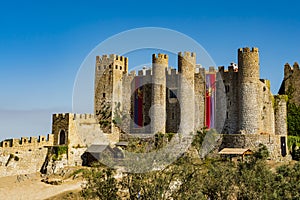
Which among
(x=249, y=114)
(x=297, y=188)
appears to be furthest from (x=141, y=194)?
(x=249, y=114)

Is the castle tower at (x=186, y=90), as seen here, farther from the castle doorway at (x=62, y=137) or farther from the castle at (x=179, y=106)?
the castle doorway at (x=62, y=137)

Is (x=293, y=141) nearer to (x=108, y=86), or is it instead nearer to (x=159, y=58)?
(x=159, y=58)

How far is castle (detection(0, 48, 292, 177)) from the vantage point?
42781 mm

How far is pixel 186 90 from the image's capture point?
46.8 metres

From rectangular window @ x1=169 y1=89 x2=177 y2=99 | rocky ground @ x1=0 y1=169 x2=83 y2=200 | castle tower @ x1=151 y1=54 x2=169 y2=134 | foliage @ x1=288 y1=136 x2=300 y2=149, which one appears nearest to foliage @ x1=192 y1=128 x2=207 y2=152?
castle tower @ x1=151 y1=54 x2=169 y2=134

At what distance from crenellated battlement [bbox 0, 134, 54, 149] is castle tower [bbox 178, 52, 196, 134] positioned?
1426 centimetres

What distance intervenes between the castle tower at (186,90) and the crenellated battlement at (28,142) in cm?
1426

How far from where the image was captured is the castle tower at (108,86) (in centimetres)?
4941

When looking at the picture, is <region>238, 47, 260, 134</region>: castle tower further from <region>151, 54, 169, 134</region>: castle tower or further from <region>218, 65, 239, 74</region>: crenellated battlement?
<region>151, 54, 169, 134</region>: castle tower

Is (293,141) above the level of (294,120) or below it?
below

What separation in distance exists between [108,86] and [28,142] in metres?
13.1

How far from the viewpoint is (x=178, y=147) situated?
140 feet

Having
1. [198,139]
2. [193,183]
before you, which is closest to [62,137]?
[198,139]

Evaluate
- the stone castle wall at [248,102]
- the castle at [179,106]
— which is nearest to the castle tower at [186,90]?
the castle at [179,106]
